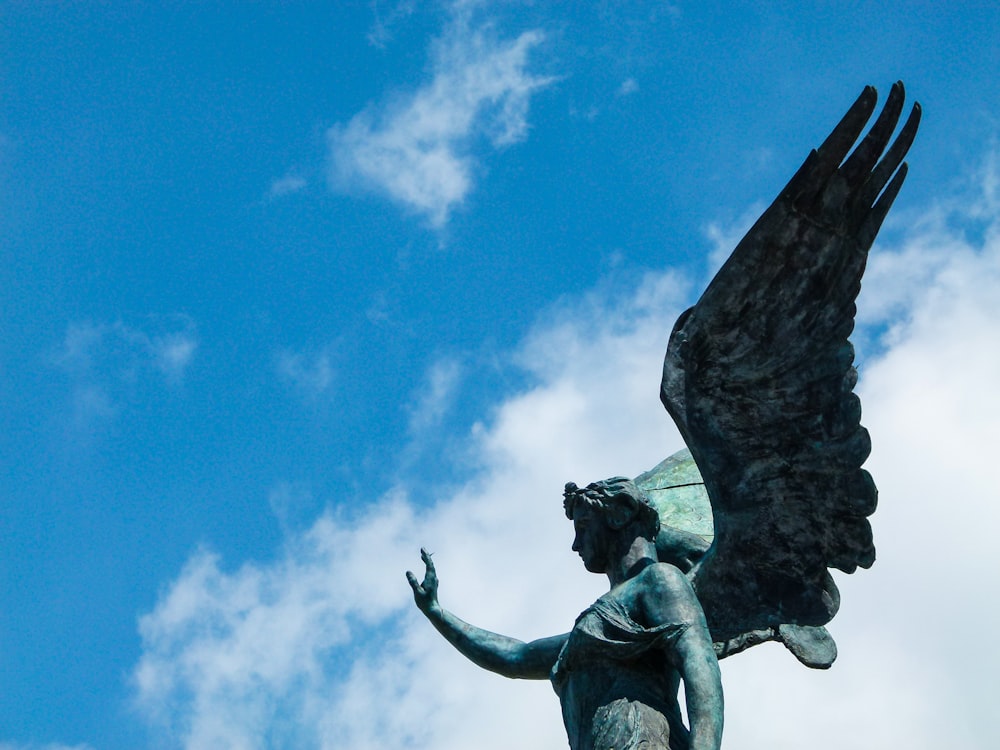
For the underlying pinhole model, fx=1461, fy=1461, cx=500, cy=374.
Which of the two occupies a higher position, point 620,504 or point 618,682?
point 620,504

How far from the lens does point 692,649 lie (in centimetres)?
704

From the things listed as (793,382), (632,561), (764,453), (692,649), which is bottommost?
(692,649)

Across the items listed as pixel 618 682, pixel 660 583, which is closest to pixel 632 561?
pixel 660 583

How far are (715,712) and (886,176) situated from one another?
9.42 ft

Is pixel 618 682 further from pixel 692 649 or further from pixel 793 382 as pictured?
pixel 793 382

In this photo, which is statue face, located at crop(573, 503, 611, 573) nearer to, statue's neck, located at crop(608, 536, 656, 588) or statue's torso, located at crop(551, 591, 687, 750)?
statue's neck, located at crop(608, 536, 656, 588)

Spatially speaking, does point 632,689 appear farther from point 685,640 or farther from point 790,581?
point 790,581

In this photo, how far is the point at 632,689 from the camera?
23.3 feet

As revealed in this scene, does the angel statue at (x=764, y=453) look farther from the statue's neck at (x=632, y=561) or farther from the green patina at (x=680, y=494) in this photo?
the green patina at (x=680, y=494)

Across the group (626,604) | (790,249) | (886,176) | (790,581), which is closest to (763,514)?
(790,581)

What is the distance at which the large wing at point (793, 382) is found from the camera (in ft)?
24.5

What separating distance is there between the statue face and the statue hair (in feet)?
0.11

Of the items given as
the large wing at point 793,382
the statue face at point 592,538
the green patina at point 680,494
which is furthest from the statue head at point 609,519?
the green patina at point 680,494

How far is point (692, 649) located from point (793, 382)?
1.50 m
